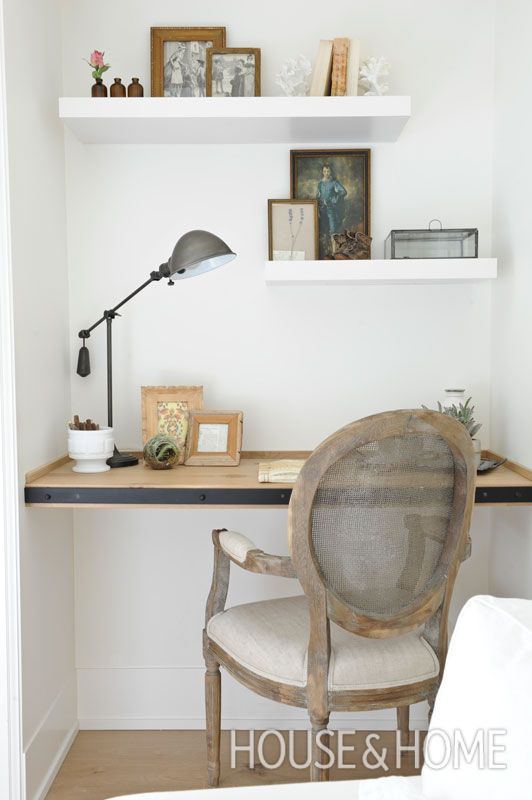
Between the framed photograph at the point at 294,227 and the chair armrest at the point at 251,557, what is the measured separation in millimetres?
946

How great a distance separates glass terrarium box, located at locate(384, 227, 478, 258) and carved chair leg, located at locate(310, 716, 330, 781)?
4.36 feet

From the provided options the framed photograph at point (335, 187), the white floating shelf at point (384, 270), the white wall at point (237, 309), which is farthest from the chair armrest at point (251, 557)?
the framed photograph at point (335, 187)

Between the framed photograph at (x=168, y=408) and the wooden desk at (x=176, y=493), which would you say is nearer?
the wooden desk at (x=176, y=493)

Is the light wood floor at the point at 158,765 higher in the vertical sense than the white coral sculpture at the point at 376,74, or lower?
lower

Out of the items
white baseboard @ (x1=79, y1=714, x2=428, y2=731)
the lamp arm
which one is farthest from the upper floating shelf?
white baseboard @ (x1=79, y1=714, x2=428, y2=731)

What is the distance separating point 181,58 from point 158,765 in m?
2.16

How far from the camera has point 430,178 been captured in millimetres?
2496

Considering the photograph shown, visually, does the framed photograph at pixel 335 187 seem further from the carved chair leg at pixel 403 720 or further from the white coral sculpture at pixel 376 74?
the carved chair leg at pixel 403 720

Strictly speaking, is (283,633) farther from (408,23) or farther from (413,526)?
(408,23)

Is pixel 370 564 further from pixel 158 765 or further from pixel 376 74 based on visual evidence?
pixel 376 74

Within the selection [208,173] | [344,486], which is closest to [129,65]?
[208,173]

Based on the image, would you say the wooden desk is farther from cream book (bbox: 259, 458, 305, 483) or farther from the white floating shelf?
the white floating shelf

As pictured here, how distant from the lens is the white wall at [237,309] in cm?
247

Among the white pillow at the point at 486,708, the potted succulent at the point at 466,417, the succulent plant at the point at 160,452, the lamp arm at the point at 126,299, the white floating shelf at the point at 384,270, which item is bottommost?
the white pillow at the point at 486,708
